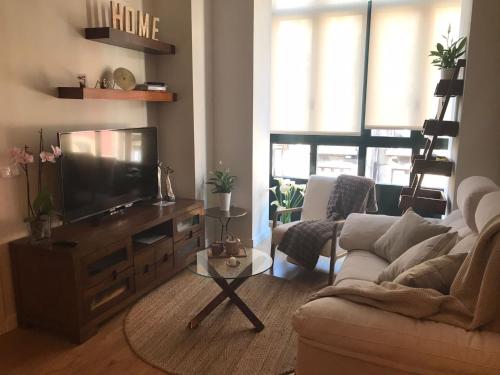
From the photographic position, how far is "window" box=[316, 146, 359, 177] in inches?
178

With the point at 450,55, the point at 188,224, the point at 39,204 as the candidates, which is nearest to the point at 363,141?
the point at 450,55

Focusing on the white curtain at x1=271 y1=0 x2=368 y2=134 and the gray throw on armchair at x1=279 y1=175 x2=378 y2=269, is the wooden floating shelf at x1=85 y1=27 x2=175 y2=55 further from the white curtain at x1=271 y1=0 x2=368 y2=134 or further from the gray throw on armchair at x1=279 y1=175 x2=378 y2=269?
the gray throw on armchair at x1=279 y1=175 x2=378 y2=269

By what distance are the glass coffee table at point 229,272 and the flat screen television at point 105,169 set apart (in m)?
0.90

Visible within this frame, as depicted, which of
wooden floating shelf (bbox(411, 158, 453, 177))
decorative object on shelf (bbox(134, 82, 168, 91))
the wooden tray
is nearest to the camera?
the wooden tray

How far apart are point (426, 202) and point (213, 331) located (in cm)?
208

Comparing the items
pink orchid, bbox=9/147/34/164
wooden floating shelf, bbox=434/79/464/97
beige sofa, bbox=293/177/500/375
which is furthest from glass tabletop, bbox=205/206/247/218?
beige sofa, bbox=293/177/500/375

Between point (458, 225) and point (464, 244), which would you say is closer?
point (464, 244)

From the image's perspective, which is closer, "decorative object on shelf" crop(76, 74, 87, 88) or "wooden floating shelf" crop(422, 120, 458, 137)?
"decorative object on shelf" crop(76, 74, 87, 88)

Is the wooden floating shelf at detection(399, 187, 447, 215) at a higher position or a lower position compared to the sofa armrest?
higher

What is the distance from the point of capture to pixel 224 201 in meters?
3.96

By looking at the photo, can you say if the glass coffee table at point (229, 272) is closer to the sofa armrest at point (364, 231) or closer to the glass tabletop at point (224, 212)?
the sofa armrest at point (364, 231)

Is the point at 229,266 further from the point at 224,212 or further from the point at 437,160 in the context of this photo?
the point at 437,160

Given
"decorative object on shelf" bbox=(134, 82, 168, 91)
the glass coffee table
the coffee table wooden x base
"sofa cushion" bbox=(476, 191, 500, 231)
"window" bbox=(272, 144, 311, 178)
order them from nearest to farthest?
"sofa cushion" bbox=(476, 191, 500, 231)
the glass coffee table
the coffee table wooden x base
"decorative object on shelf" bbox=(134, 82, 168, 91)
"window" bbox=(272, 144, 311, 178)

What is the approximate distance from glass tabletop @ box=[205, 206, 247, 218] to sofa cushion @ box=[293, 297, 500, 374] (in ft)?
7.41
